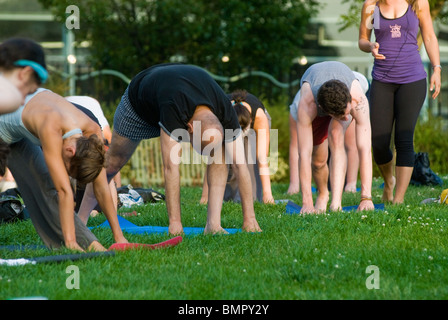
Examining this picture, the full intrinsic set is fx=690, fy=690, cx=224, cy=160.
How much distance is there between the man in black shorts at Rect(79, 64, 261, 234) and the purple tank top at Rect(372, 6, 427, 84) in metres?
1.92

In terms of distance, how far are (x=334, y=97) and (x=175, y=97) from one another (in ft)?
5.05

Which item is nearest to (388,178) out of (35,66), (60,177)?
(60,177)

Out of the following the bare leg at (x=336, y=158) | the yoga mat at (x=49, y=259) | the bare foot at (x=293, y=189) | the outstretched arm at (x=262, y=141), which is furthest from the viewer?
the bare foot at (x=293, y=189)

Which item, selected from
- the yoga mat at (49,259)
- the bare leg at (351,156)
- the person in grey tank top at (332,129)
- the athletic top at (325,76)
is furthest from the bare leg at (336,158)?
the yoga mat at (49,259)

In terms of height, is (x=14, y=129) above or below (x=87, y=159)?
above

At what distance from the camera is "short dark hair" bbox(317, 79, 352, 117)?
6.00m

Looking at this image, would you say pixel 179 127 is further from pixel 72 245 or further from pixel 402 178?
pixel 402 178

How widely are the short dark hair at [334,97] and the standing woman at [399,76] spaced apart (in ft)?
2.64

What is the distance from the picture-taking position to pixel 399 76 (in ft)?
22.0

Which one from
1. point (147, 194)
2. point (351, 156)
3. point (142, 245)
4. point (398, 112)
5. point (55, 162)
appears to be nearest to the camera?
point (55, 162)

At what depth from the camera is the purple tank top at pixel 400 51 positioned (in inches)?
265

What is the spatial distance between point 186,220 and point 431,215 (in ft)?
7.26

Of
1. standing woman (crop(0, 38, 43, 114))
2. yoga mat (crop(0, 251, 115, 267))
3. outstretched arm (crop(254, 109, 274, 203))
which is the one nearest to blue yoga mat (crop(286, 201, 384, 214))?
outstretched arm (crop(254, 109, 274, 203))

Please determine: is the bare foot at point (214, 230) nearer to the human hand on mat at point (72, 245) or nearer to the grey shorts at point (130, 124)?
the grey shorts at point (130, 124)
